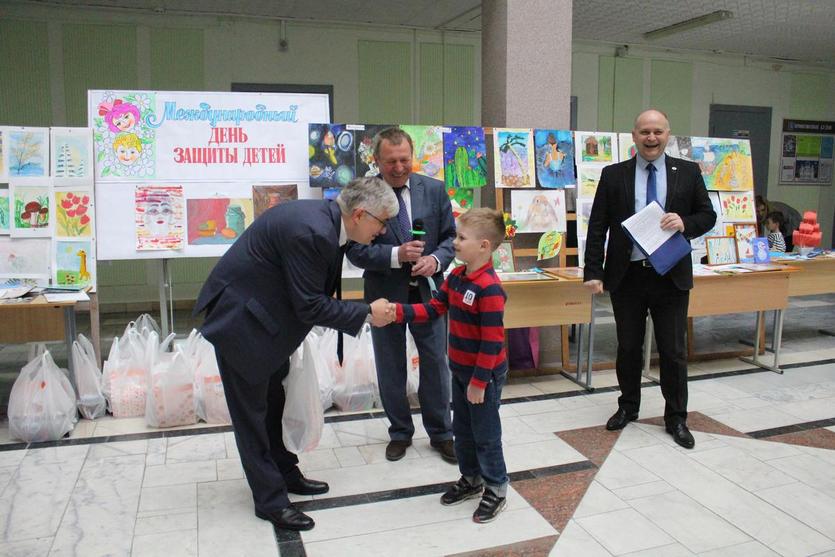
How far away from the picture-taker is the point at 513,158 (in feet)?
14.6

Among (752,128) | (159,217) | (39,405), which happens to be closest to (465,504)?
(39,405)

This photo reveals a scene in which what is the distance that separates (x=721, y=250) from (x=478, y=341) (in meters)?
3.11

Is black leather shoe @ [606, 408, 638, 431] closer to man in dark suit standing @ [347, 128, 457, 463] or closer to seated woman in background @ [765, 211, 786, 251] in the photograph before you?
man in dark suit standing @ [347, 128, 457, 463]

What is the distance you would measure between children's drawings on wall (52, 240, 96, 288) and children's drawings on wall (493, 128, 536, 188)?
8.52 feet

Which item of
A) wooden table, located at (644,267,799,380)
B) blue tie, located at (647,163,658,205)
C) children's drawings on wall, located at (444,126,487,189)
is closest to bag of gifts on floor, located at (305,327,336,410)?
children's drawings on wall, located at (444,126,487,189)

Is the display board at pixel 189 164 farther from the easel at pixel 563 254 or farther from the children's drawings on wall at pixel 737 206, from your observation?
the children's drawings on wall at pixel 737 206

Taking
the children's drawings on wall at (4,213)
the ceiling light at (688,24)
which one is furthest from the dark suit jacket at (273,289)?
the ceiling light at (688,24)

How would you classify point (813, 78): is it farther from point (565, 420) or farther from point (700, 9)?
point (565, 420)

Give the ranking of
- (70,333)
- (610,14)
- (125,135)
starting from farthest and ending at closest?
1. (610,14)
2. (125,135)
3. (70,333)

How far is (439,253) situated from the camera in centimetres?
314

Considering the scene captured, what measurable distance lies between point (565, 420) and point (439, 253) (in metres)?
1.38

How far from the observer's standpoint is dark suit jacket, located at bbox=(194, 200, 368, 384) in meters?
2.36

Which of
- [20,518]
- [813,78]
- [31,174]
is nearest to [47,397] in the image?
[20,518]

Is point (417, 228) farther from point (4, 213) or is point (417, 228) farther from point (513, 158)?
point (4, 213)
